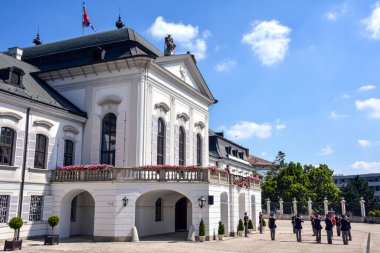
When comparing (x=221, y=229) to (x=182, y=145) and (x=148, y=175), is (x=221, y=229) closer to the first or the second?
(x=148, y=175)

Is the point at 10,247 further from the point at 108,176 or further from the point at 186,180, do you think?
the point at 186,180

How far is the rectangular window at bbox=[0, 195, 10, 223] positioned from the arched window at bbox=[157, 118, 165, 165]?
34.5ft

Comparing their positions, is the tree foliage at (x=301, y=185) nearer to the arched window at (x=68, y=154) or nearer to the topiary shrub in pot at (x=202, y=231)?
the topiary shrub in pot at (x=202, y=231)

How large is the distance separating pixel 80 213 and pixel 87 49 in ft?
42.2

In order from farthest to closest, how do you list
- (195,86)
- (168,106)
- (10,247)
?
1. (195,86)
2. (168,106)
3. (10,247)

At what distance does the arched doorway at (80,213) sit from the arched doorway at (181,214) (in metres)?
6.95

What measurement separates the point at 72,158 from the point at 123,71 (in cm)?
708

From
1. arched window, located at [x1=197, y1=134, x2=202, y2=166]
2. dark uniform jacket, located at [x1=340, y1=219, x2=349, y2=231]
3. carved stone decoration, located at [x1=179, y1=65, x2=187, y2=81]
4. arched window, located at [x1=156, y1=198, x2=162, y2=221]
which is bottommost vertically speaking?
dark uniform jacket, located at [x1=340, y1=219, x2=349, y2=231]

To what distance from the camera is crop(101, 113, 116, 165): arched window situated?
89.8 feet

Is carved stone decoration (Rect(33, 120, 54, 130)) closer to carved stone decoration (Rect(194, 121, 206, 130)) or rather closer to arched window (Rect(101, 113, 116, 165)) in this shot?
arched window (Rect(101, 113, 116, 165))

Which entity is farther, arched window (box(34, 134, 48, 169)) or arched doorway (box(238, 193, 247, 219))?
arched doorway (box(238, 193, 247, 219))

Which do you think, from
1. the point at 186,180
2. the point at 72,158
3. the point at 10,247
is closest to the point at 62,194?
the point at 72,158

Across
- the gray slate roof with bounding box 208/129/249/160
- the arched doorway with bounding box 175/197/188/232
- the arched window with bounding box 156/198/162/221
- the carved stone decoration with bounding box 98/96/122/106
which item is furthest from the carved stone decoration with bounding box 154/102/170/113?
the gray slate roof with bounding box 208/129/249/160

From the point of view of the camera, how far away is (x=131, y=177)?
75.5 ft
